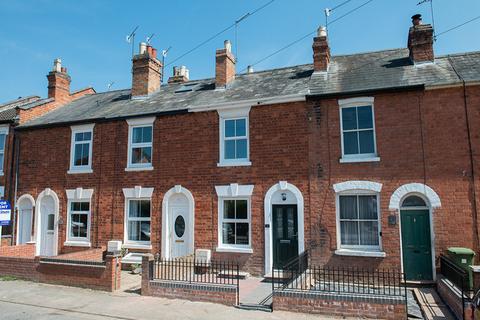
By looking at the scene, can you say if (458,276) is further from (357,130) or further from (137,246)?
(137,246)

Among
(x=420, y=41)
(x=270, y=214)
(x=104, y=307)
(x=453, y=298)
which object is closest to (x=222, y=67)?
(x=270, y=214)

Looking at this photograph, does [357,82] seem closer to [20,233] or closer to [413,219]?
[413,219]

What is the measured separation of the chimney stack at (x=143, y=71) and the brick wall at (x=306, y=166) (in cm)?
261

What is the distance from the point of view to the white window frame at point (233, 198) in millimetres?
12813

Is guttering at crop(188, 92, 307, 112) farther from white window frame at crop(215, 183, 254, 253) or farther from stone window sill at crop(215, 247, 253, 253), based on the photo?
stone window sill at crop(215, 247, 253, 253)

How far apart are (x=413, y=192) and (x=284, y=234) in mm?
4158

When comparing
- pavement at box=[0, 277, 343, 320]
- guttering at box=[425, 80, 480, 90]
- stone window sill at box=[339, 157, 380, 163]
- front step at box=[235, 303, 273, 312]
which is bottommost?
pavement at box=[0, 277, 343, 320]

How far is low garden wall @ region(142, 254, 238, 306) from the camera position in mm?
9352

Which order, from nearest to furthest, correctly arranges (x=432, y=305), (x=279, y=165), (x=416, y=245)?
(x=432, y=305) < (x=416, y=245) < (x=279, y=165)

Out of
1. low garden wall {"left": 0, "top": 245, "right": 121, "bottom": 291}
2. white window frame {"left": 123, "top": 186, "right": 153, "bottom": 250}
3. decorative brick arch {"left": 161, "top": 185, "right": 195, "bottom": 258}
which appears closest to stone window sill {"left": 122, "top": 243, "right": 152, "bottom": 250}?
white window frame {"left": 123, "top": 186, "right": 153, "bottom": 250}

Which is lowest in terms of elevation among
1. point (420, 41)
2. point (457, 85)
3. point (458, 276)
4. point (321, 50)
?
point (458, 276)

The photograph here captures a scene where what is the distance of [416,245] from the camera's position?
36.4 ft

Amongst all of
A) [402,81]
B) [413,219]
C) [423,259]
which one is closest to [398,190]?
[413,219]

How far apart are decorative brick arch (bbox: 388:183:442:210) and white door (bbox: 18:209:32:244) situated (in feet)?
48.6
